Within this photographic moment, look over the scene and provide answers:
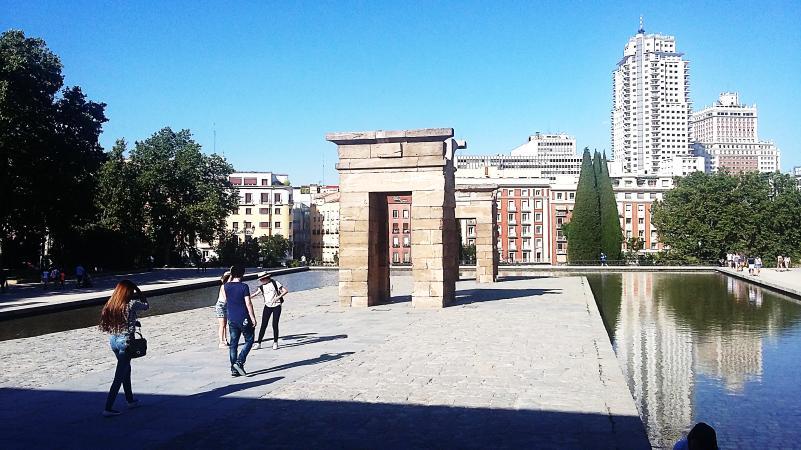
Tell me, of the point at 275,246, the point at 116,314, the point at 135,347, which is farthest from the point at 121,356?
the point at 275,246

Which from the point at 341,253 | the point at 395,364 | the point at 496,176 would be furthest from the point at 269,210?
the point at 395,364

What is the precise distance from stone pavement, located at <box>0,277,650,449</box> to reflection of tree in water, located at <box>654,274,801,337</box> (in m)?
5.85

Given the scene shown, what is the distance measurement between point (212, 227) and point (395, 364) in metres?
53.4

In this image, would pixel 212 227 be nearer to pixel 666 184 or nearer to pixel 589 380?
pixel 589 380

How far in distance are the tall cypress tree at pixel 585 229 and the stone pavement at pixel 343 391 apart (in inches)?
2368

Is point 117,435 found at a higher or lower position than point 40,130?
lower

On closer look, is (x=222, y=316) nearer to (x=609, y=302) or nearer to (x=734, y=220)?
(x=609, y=302)

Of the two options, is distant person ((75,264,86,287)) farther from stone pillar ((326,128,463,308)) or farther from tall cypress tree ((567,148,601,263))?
tall cypress tree ((567,148,601,263))

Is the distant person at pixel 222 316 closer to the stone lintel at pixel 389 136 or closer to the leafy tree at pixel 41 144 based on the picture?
the stone lintel at pixel 389 136

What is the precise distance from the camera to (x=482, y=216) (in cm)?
3700

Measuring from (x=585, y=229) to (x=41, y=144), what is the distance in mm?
55338

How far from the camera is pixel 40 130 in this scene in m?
38.5

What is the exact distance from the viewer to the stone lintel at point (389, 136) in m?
22.1

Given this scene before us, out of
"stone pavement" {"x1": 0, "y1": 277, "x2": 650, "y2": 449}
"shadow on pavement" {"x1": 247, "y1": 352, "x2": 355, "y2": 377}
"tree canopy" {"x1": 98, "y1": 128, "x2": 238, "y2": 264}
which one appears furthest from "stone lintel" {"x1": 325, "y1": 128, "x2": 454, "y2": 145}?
"tree canopy" {"x1": 98, "y1": 128, "x2": 238, "y2": 264}
